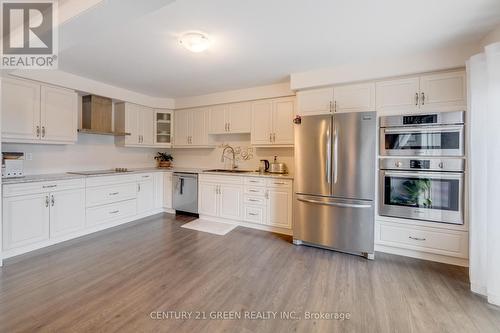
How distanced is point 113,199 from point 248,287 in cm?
284

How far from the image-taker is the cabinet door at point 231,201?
3914 millimetres

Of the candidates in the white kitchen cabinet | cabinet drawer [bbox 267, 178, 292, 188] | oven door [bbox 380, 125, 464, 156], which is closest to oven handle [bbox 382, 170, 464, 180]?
oven door [bbox 380, 125, 464, 156]

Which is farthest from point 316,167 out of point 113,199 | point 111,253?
point 113,199

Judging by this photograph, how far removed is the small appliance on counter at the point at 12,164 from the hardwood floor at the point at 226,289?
1.06 m

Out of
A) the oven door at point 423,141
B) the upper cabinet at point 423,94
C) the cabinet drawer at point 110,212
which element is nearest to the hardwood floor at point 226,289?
the cabinet drawer at point 110,212

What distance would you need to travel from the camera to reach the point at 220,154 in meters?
4.86

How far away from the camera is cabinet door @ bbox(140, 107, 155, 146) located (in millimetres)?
4645

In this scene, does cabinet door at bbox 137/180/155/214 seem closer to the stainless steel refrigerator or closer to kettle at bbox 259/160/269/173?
kettle at bbox 259/160/269/173

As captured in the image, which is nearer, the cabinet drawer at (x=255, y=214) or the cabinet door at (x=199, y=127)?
the cabinet drawer at (x=255, y=214)

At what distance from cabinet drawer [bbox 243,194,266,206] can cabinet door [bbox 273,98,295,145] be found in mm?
997

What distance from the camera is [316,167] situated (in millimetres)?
3016

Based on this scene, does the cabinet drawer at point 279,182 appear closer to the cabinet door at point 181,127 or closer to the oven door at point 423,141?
the oven door at point 423,141

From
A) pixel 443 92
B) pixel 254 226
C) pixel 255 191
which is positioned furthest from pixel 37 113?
pixel 443 92

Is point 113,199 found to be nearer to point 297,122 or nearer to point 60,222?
point 60,222
